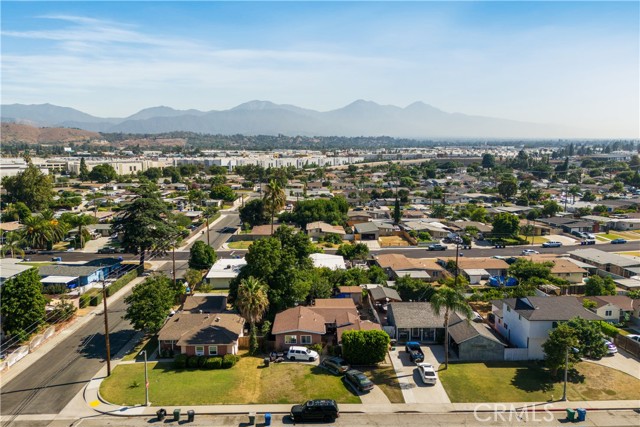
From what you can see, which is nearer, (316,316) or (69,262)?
(316,316)

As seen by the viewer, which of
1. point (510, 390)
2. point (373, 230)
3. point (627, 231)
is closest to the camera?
point (510, 390)

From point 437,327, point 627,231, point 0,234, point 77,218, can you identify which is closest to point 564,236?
point 627,231

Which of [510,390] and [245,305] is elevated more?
[245,305]

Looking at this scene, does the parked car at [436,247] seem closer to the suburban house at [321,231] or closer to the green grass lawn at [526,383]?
the suburban house at [321,231]

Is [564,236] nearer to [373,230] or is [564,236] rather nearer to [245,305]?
[373,230]

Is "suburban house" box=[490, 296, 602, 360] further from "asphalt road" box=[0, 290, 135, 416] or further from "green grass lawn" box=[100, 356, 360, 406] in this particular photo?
"asphalt road" box=[0, 290, 135, 416]

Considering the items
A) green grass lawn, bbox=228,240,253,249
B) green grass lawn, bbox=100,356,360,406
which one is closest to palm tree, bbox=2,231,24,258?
green grass lawn, bbox=228,240,253,249

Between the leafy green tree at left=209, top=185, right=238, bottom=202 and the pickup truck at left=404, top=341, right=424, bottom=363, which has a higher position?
the leafy green tree at left=209, top=185, right=238, bottom=202
